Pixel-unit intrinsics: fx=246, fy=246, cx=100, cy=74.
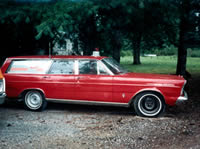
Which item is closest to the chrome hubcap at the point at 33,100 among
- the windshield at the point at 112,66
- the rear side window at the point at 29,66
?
the rear side window at the point at 29,66

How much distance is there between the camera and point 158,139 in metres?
4.82

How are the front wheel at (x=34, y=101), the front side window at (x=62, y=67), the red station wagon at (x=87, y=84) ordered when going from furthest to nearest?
the front wheel at (x=34, y=101) → the front side window at (x=62, y=67) → the red station wagon at (x=87, y=84)

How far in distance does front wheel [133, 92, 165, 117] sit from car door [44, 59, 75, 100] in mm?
1856

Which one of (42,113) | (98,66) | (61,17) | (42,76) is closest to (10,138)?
(42,113)

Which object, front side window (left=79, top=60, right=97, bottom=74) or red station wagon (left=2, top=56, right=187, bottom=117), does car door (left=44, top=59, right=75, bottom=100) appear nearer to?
red station wagon (left=2, top=56, right=187, bottom=117)

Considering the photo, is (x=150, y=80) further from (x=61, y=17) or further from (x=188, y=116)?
(x=61, y=17)

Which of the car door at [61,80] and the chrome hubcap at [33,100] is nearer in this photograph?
the car door at [61,80]

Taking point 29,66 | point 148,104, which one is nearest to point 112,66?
point 148,104

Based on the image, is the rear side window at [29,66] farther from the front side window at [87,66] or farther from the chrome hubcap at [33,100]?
the front side window at [87,66]

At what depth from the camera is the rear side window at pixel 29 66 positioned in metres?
7.29

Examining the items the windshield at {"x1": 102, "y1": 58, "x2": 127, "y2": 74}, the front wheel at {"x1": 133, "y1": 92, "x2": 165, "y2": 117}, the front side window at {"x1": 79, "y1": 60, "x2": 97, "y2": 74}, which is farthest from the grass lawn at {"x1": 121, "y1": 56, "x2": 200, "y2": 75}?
the front wheel at {"x1": 133, "y1": 92, "x2": 165, "y2": 117}

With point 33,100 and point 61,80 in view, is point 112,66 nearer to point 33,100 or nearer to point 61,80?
point 61,80

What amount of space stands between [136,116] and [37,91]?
9.87 feet

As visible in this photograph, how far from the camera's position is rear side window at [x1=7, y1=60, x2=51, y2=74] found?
23.9 ft
